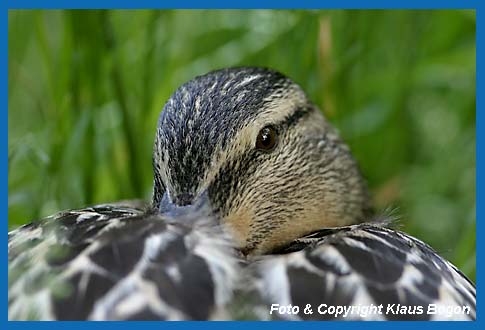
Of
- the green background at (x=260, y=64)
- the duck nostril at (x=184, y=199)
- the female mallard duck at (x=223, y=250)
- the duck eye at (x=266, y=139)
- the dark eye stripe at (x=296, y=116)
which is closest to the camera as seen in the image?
the female mallard duck at (x=223, y=250)

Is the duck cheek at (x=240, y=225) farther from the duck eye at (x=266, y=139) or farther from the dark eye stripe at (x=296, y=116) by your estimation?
the dark eye stripe at (x=296, y=116)

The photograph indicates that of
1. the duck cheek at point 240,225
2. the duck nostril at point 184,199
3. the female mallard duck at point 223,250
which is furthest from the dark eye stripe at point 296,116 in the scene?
the duck nostril at point 184,199

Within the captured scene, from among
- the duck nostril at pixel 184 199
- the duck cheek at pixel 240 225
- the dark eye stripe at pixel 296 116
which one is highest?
the dark eye stripe at pixel 296 116

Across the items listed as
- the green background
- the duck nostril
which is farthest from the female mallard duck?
the green background

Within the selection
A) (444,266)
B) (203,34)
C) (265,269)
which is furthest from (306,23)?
(265,269)

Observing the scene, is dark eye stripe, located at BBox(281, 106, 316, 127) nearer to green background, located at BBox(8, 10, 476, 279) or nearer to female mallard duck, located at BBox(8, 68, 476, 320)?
female mallard duck, located at BBox(8, 68, 476, 320)

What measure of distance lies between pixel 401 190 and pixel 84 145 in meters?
1.35

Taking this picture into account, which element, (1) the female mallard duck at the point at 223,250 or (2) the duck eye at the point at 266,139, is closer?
(1) the female mallard duck at the point at 223,250

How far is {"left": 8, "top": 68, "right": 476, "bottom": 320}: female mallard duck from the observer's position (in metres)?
1.69

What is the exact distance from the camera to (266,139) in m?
Result: 2.41

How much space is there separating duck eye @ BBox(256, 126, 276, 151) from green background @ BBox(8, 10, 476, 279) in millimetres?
764

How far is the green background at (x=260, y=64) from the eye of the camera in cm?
289

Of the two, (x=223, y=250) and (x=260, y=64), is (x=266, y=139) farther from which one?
(x=260, y=64)

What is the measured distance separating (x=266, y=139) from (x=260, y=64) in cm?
102
